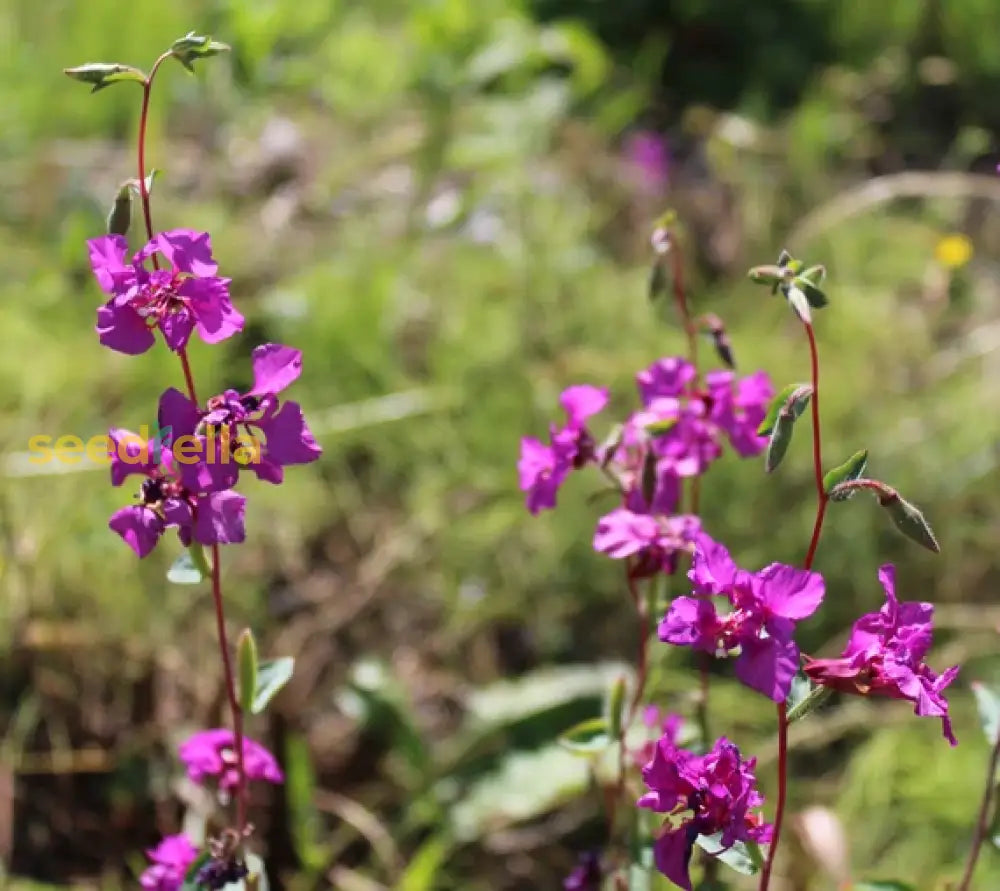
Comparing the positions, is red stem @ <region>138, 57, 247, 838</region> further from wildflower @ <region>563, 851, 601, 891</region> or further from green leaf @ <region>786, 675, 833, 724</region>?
green leaf @ <region>786, 675, 833, 724</region>

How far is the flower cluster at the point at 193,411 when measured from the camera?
831 millimetres

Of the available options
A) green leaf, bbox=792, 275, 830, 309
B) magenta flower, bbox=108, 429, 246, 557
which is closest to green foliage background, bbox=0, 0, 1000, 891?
magenta flower, bbox=108, 429, 246, 557

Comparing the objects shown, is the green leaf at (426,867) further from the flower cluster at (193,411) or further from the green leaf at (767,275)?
the green leaf at (767,275)

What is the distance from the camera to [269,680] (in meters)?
1.02

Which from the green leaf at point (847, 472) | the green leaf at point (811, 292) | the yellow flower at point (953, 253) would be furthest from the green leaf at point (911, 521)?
the yellow flower at point (953, 253)

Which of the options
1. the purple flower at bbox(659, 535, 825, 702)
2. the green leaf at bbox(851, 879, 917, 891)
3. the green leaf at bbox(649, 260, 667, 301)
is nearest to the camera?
the purple flower at bbox(659, 535, 825, 702)

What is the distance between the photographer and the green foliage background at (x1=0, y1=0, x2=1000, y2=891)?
1716 millimetres

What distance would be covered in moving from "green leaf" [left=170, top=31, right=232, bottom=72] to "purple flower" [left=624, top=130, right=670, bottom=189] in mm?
2034

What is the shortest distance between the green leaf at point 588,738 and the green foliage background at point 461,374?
550mm

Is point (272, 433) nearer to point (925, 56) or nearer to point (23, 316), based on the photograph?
point (23, 316)

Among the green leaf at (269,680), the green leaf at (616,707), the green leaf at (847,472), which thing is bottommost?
the green leaf at (616,707)

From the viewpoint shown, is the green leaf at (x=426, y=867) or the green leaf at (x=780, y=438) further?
the green leaf at (x=426, y=867)

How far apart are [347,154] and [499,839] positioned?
5.80 ft

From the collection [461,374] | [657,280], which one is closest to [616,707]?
[657,280]
